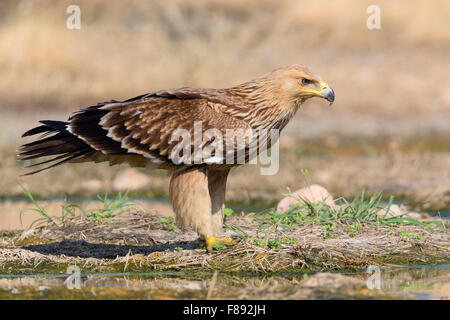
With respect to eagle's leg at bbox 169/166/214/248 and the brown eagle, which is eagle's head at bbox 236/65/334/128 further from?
eagle's leg at bbox 169/166/214/248

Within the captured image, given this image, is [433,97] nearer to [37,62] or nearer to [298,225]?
[37,62]

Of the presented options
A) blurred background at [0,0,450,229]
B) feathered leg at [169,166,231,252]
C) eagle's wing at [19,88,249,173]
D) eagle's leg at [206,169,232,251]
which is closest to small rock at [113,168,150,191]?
blurred background at [0,0,450,229]

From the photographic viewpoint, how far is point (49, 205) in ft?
34.4

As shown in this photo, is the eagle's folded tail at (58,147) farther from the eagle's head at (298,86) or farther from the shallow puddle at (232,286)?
the eagle's head at (298,86)

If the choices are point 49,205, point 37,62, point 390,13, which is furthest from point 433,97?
point 49,205

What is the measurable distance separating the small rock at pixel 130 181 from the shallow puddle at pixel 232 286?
4.90 m

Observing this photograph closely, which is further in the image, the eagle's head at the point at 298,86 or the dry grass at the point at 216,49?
the dry grass at the point at 216,49

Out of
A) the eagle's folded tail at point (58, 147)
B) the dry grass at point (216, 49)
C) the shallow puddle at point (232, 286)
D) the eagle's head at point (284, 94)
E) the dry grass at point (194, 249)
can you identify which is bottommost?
the shallow puddle at point (232, 286)

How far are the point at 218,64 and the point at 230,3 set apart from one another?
430 centimetres

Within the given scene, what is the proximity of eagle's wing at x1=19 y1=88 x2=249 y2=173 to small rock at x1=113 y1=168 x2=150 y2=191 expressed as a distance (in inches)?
157

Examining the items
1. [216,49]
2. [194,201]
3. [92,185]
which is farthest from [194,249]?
[216,49]

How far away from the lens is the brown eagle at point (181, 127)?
24.5ft

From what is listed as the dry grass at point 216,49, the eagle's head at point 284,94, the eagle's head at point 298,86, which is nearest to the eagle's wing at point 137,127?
the eagle's head at point 284,94
